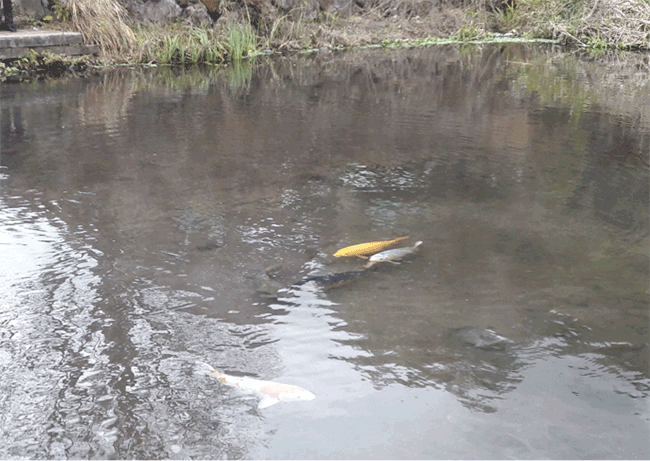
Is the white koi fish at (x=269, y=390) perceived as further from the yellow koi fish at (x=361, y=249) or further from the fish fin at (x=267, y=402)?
the yellow koi fish at (x=361, y=249)

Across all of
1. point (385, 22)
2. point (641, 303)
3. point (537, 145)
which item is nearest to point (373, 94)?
point (537, 145)

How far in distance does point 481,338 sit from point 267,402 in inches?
40.0

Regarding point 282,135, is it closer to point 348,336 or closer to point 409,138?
point 409,138

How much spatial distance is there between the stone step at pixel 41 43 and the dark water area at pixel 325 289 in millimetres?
4588

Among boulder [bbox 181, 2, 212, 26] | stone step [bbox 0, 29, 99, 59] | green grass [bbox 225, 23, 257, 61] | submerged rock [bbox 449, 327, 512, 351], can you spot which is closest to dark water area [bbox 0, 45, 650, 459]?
submerged rock [bbox 449, 327, 512, 351]

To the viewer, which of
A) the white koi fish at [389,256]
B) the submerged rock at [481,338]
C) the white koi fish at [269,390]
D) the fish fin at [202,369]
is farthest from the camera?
the white koi fish at [389,256]

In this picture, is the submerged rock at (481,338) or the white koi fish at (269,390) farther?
the submerged rock at (481,338)

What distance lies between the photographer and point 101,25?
1168 centimetres

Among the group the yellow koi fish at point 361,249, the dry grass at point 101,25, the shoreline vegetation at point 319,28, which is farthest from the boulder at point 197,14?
the yellow koi fish at point 361,249

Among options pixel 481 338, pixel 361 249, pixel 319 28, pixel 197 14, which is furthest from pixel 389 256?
pixel 319 28

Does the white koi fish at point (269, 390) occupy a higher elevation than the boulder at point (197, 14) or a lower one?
lower

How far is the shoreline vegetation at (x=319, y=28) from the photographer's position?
1172 cm

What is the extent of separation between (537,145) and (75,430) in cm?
478

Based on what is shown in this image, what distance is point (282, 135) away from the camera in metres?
6.29
